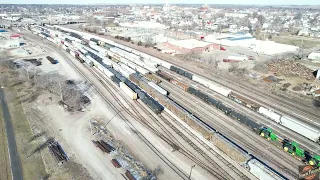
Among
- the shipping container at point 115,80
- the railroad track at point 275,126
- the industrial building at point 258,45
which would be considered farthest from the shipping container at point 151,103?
the industrial building at point 258,45

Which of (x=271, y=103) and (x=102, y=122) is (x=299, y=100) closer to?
(x=271, y=103)

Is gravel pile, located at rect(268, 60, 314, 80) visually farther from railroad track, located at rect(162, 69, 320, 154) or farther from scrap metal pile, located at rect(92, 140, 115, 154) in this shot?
scrap metal pile, located at rect(92, 140, 115, 154)

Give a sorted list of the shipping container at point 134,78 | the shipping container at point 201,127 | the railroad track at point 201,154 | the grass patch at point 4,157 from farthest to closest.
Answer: the shipping container at point 134,78, the shipping container at point 201,127, the railroad track at point 201,154, the grass patch at point 4,157

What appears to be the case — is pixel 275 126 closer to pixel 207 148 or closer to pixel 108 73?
pixel 207 148

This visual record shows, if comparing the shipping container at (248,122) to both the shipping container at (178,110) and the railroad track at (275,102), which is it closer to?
the shipping container at (178,110)

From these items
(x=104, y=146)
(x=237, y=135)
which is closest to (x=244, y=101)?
(x=237, y=135)

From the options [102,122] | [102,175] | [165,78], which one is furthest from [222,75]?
[102,175]
